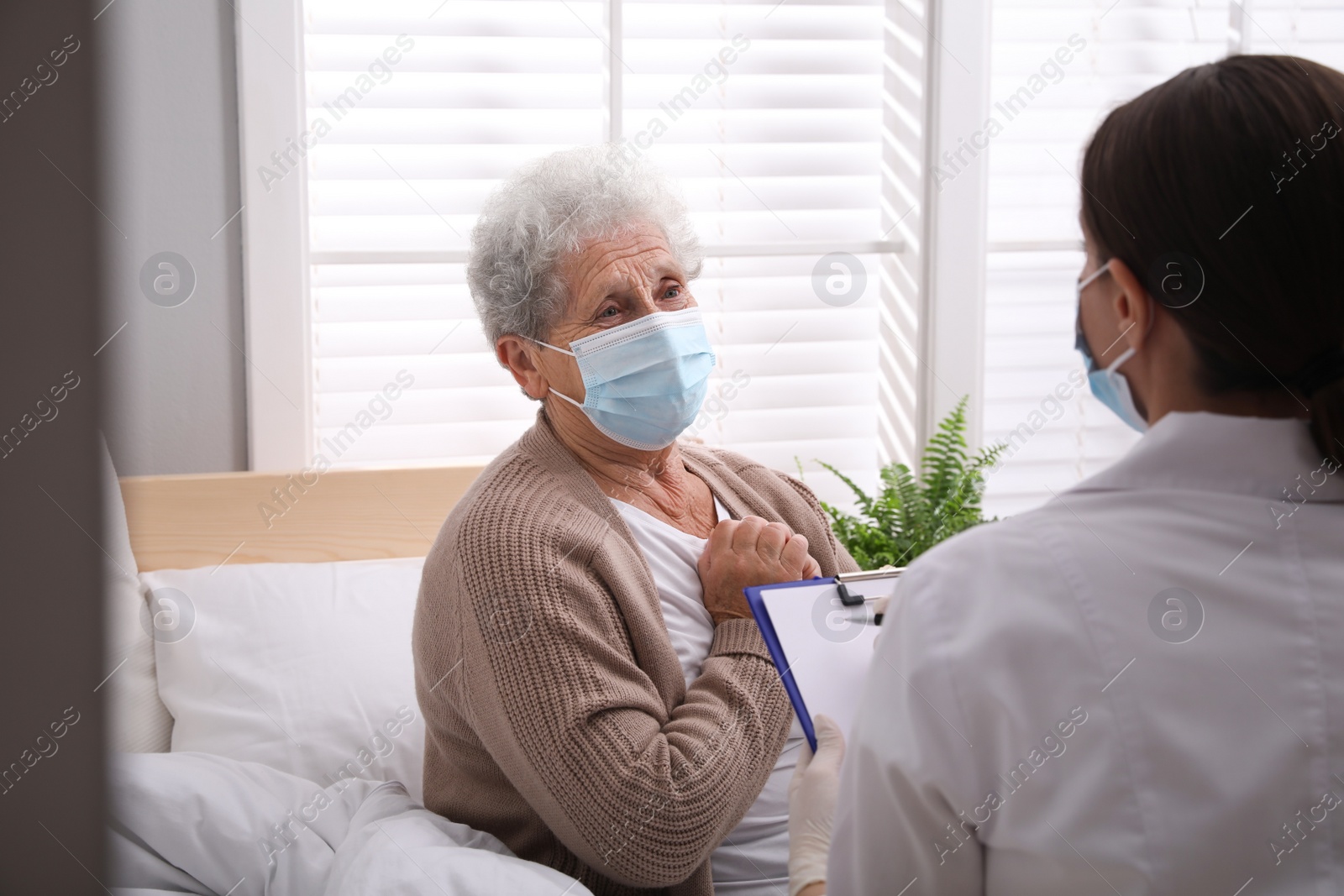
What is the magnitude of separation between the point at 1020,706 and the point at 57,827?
57 centimetres

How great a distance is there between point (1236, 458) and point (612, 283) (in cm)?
94

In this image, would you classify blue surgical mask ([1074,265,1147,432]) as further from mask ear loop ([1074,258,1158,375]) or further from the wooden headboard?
the wooden headboard

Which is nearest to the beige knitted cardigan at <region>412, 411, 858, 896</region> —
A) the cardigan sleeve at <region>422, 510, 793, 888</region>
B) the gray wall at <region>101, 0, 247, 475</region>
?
the cardigan sleeve at <region>422, 510, 793, 888</region>

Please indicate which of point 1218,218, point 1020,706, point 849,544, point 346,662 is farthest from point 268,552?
point 1218,218

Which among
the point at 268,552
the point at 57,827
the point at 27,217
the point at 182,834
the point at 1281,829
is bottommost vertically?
the point at 182,834

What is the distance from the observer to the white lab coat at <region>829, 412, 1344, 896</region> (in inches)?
25.2

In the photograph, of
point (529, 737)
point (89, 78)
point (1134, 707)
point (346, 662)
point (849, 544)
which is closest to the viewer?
point (89, 78)

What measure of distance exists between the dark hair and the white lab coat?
5cm

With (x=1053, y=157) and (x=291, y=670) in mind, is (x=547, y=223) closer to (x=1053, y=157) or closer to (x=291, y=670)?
(x=291, y=670)

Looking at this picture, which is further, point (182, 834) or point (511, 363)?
point (511, 363)

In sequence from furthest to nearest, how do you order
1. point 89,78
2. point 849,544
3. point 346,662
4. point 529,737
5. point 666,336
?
point 849,544
point 346,662
point 666,336
point 529,737
point 89,78

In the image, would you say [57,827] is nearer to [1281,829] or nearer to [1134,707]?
[1134,707]

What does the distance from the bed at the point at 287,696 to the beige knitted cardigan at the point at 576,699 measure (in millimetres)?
81

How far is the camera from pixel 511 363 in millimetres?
1524
